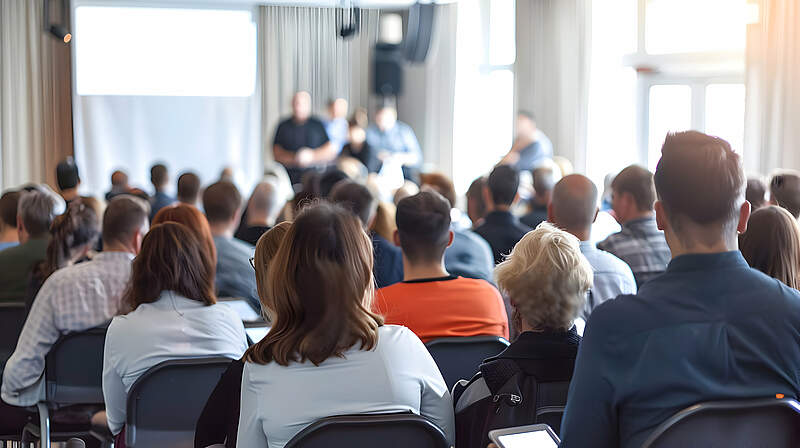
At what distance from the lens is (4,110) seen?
35.6 ft

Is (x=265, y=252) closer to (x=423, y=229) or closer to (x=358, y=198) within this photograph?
(x=423, y=229)

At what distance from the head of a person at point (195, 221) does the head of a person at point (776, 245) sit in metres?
1.65

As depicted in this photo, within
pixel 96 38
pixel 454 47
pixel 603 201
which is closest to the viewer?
pixel 603 201

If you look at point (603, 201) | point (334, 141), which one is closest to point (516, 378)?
point (603, 201)

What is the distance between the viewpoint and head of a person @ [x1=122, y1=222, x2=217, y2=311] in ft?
8.80

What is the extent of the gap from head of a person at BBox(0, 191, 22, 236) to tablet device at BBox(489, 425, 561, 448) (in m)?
3.52

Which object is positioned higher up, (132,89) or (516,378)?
(132,89)

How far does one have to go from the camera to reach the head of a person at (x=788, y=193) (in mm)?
4008

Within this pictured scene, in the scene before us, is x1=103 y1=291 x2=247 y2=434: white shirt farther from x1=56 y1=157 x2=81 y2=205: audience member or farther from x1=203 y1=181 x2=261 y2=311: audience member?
x1=56 y1=157 x2=81 y2=205: audience member

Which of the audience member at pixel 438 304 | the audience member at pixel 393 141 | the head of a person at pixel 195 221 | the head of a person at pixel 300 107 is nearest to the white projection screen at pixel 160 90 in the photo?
the head of a person at pixel 300 107

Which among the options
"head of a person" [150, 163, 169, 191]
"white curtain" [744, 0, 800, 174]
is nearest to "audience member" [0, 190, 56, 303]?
"head of a person" [150, 163, 169, 191]

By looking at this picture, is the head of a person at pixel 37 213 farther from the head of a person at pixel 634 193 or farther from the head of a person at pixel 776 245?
the head of a person at pixel 776 245

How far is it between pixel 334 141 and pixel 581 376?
9473 mm

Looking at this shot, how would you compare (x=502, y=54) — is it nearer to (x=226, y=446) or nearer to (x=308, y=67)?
(x=308, y=67)
